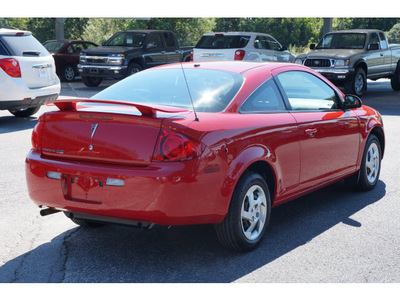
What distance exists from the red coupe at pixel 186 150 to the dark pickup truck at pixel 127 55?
14.6 m

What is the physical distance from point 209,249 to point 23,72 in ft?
25.9

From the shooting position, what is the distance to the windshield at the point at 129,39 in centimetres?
2136

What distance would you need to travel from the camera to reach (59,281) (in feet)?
13.9

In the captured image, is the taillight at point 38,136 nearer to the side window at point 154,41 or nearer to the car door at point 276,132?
the car door at point 276,132

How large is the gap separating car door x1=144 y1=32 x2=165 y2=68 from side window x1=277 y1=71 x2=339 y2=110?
1518cm

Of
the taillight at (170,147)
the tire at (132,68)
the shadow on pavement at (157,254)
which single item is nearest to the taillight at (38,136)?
the shadow on pavement at (157,254)

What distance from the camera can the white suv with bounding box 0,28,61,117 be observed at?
11484mm

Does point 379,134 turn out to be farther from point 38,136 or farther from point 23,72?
point 23,72

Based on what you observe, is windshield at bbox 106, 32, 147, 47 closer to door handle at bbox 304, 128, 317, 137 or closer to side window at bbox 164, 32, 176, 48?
side window at bbox 164, 32, 176, 48

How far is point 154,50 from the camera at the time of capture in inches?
850

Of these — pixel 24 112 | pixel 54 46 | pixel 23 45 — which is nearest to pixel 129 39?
pixel 54 46
